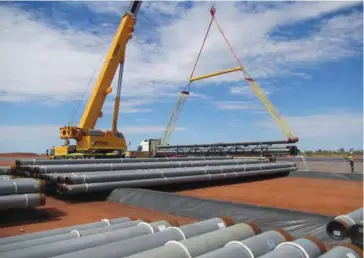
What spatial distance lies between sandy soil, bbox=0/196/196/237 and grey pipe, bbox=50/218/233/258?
1965 mm

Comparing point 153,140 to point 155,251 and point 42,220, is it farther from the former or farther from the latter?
point 155,251

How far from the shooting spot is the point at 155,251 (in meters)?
3.65

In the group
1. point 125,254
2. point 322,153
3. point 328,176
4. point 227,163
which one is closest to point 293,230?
point 125,254

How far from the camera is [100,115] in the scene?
75.4 ft

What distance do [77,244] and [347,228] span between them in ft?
15.5

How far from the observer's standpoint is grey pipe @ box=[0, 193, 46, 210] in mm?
7805

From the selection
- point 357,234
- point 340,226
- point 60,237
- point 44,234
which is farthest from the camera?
point 340,226

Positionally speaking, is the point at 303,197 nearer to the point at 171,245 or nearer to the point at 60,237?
the point at 171,245

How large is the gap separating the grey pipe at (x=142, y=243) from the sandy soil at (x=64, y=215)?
77.4 inches

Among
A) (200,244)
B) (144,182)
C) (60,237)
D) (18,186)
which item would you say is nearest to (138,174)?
(144,182)

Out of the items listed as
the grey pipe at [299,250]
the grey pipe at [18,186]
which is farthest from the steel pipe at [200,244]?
the grey pipe at [18,186]

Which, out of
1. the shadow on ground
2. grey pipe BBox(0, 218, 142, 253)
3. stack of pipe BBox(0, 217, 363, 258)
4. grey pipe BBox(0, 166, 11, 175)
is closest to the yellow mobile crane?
grey pipe BBox(0, 166, 11, 175)

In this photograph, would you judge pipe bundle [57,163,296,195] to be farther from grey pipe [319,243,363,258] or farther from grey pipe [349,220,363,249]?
grey pipe [319,243,363,258]

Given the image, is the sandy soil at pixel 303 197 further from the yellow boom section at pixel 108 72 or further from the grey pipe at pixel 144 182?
the yellow boom section at pixel 108 72
